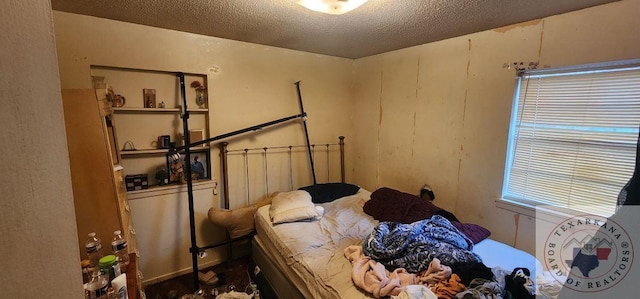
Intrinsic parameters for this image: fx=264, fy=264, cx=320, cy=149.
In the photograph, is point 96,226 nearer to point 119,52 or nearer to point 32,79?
point 32,79

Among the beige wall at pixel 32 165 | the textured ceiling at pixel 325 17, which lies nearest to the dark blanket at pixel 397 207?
the textured ceiling at pixel 325 17

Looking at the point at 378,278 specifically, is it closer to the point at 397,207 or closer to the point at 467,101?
the point at 397,207

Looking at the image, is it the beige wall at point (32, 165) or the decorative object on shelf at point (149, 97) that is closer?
the beige wall at point (32, 165)

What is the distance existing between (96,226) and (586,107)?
3201 mm

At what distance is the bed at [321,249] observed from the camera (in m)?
1.62

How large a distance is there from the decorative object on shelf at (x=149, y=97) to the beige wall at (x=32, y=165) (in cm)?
213

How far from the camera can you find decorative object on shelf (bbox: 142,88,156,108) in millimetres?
2393

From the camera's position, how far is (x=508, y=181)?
227 cm

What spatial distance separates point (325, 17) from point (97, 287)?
2.11 metres

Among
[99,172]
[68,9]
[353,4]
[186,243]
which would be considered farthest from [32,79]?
[186,243]

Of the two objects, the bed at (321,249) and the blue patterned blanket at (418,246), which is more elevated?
the blue patterned blanket at (418,246)

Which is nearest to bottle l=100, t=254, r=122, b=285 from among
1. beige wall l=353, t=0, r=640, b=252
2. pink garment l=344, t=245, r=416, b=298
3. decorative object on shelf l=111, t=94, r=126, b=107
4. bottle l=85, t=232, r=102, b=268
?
bottle l=85, t=232, r=102, b=268

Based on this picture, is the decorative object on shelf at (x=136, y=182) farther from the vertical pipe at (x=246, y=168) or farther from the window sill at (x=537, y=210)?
the window sill at (x=537, y=210)

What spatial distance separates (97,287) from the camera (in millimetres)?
1030
